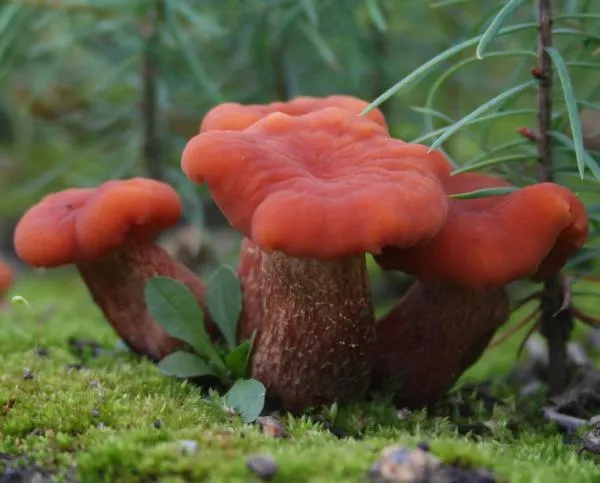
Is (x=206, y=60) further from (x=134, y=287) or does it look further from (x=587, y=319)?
(x=587, y=319)

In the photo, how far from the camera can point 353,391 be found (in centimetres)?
199

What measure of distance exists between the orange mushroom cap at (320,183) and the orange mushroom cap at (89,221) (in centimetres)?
32

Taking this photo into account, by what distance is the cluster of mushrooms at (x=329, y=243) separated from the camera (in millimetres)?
1579

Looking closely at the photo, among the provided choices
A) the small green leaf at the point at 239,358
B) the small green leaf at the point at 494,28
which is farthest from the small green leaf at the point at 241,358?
the small green leaf at the point at 494,28

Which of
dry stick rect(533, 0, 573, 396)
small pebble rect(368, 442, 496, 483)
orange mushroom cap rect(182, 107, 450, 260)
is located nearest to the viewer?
small pebble rect(368, 442, 496, 483)

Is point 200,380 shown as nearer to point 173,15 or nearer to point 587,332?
point 173,15

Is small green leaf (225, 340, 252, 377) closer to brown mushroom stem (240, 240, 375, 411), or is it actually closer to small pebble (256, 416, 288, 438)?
brown mushroom stem (240, 240, 375, 411)

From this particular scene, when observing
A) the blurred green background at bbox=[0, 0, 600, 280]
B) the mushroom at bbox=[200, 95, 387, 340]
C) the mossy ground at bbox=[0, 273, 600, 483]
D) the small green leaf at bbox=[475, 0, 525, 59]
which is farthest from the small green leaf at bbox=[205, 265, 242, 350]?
the blurred green background at bbox=[0, 0, 600, 280]

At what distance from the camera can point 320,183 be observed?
1.62 m

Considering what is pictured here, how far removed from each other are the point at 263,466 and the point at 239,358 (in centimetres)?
58

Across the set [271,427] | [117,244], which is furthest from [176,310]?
[271,427]

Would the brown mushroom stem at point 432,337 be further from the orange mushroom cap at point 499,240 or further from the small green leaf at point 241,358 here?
the small green leaf at point 241,358

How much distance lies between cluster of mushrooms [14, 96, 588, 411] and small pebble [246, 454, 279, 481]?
390mm

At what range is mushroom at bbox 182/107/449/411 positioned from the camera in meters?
1.55
